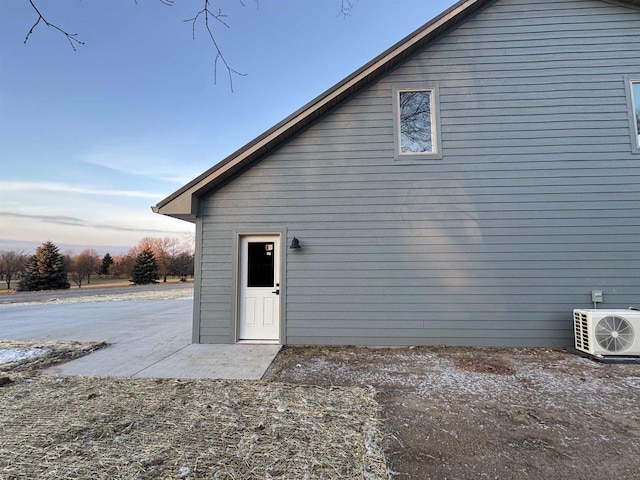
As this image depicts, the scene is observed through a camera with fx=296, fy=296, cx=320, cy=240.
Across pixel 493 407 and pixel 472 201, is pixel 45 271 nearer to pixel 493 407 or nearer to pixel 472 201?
pixel 472 201

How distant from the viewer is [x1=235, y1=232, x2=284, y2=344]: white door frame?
5.66 metres

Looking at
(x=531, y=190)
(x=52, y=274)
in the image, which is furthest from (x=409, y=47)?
(x=52, y=274)

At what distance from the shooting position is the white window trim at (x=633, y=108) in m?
5.34

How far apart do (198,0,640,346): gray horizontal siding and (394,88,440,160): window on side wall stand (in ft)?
0.55

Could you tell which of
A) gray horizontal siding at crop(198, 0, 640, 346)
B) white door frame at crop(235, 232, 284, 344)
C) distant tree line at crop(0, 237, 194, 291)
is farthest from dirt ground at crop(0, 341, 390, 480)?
distant tree line at crop(0, 237, 194, 291)

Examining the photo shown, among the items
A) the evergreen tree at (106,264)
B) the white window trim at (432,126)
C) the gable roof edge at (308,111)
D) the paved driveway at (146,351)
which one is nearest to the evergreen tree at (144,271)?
the evergreen tree at (106,264)

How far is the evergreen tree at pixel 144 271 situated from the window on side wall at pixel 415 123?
3869cm

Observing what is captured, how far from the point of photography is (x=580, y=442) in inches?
97.0

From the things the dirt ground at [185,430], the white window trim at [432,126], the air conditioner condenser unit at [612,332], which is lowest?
the dirt ground at [185,430]

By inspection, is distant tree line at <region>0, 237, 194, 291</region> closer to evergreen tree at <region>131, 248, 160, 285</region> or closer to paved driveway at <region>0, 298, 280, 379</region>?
evergreen tree at <region>131, 248, 160, 285</region>

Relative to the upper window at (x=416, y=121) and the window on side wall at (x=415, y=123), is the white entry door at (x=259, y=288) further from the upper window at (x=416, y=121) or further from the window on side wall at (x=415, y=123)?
the upper window at (x=416, y=121)

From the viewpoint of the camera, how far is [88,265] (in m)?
40.8

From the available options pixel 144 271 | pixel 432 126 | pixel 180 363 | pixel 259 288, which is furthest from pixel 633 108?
pixel 144 271

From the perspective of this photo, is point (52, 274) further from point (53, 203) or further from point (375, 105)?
point (375, 105)
